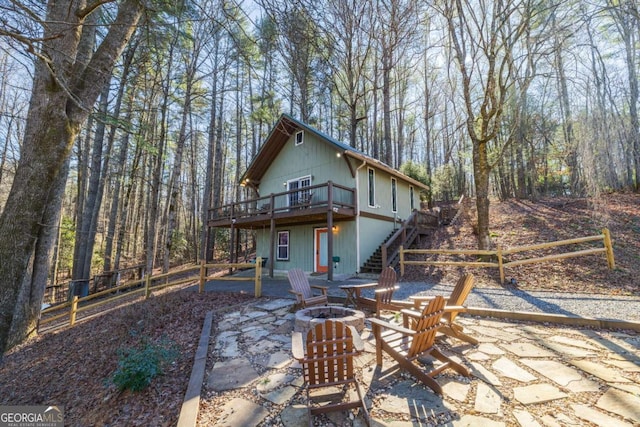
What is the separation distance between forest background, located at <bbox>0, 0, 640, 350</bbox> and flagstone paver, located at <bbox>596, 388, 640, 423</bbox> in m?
4.24

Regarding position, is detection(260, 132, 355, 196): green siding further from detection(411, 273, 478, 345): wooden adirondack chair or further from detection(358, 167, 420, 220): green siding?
detection(411, 273, 478, 345): wooden adirondack chair

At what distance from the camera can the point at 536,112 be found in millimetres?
15805

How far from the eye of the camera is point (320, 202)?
10.1m

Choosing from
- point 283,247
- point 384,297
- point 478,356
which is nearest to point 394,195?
point 283,247

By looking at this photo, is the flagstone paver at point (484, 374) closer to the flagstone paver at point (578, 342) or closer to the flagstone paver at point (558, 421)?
the flagstone paver at point (558, 421)

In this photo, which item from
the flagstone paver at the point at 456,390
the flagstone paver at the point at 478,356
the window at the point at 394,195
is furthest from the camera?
the window at the point at 394,195

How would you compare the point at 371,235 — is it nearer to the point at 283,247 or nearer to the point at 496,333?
the point at 283,247

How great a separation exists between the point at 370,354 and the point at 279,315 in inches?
96.3

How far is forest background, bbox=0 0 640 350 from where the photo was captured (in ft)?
12.0

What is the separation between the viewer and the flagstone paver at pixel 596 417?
211cm

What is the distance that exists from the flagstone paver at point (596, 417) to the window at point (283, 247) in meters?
12.1

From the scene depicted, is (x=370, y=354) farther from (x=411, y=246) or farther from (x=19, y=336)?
(x=411, y=246)

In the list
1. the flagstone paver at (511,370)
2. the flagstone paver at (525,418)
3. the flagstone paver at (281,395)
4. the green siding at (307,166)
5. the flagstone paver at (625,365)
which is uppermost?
the green siding at (307,166)

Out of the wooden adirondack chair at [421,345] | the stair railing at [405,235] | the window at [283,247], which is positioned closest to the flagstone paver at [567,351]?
the wooden adirondack chair at [421,345]
